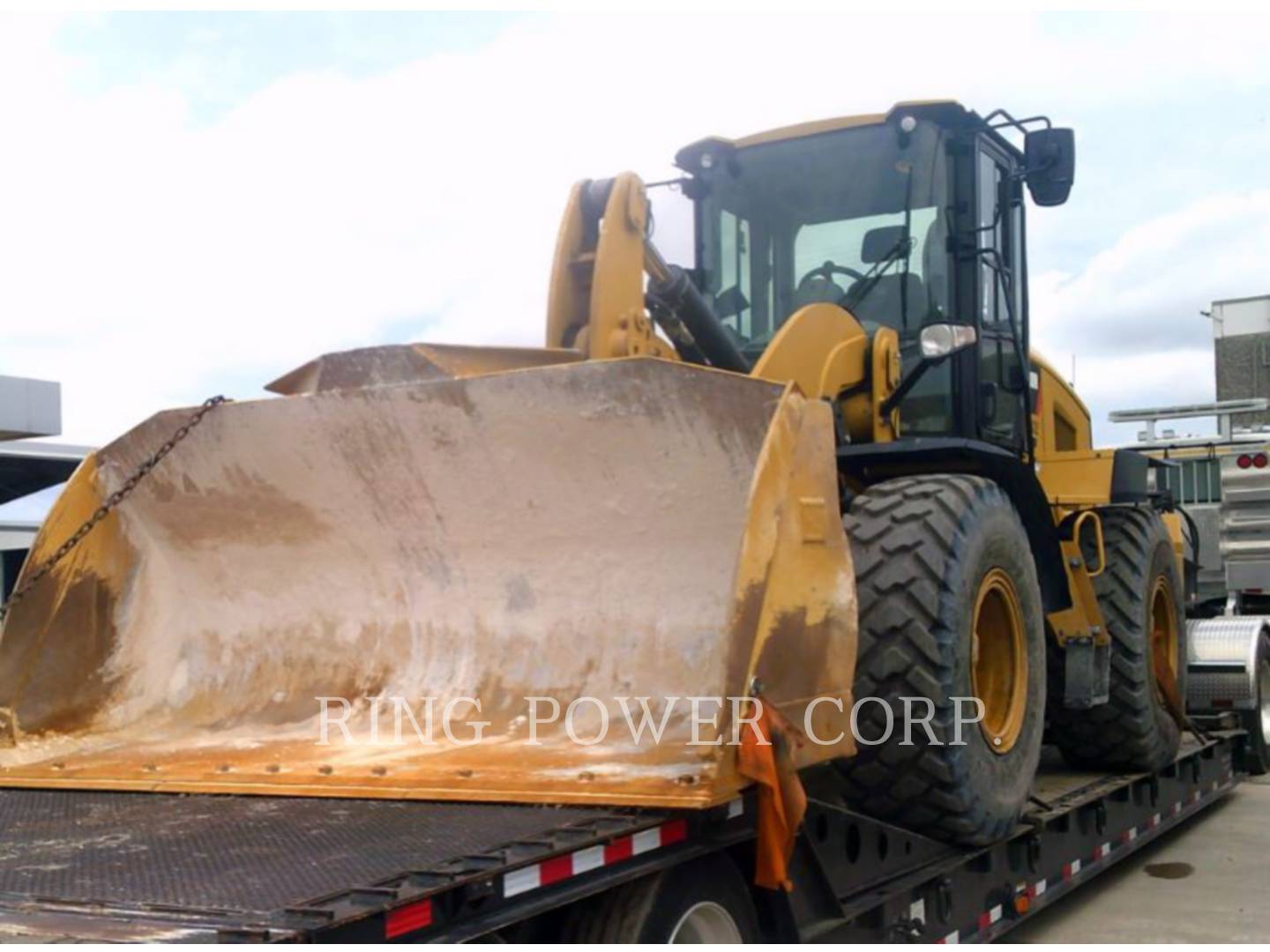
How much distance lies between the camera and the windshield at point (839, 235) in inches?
236

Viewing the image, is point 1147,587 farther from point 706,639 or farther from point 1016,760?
point 706,639

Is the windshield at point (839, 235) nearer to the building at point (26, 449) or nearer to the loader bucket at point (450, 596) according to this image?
the loader bucket at point (450, 596)

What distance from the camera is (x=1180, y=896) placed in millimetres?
6613

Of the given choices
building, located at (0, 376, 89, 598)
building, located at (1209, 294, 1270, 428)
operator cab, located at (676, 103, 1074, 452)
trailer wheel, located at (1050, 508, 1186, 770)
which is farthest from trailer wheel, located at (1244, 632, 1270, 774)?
building, located at (1209, 294, 1270, 428)

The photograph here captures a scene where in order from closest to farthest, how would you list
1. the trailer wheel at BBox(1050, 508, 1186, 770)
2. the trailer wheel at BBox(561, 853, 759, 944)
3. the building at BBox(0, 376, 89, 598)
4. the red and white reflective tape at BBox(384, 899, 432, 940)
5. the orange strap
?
the red and white reflective tape at BBox(384, 899, 432, 940)
the trailer wheel at BBox(561, 853, 759, 944)
the orange strap
the trailer wheel at BBox(1050, 508, 1186, 770)
the building at BBox(0, 376, 89, 598)

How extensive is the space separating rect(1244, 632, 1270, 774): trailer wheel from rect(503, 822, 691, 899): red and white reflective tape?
6.68 m

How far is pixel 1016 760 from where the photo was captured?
16.7ft

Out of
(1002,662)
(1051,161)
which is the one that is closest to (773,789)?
(1002,662)

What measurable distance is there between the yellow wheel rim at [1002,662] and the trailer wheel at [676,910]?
66.1 inches

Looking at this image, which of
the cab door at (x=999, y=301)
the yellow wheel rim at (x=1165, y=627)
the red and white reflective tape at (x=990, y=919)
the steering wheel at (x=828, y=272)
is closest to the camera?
the red and white reflective tape at (x=990, y=919)

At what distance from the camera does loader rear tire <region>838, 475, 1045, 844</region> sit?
445 centimetres

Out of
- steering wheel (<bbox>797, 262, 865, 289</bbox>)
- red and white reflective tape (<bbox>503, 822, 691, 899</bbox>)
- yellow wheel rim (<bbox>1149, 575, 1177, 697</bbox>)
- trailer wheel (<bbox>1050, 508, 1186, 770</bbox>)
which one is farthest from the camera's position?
yellow wheel rim (<bbox>1149, 575, 1177, 697</bbox>)

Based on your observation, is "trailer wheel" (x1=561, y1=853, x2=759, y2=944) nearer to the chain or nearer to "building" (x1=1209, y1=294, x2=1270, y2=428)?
the chain

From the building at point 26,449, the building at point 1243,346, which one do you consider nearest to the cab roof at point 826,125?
the building at point 26,449
